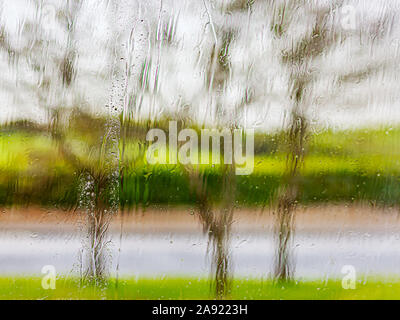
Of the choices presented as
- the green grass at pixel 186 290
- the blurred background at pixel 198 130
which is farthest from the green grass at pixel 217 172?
the green grass at pixel 186 290

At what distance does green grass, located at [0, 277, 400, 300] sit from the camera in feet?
3.77

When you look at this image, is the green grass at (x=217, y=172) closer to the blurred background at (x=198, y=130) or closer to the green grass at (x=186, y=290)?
the blurred background at (x=198, y=130)

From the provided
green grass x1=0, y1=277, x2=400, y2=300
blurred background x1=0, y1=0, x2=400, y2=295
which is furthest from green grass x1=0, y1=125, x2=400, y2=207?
green grass x1=0, y1=277, x2=400, y2=300

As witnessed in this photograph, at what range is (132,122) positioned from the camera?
1187 mm

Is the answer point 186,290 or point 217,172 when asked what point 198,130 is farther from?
point 186,290

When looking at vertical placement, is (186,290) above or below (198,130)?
below

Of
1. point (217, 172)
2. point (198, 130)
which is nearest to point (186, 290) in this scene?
point (217, 172)

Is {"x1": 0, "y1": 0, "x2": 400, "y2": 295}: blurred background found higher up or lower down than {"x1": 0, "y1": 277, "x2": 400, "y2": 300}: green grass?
higher up

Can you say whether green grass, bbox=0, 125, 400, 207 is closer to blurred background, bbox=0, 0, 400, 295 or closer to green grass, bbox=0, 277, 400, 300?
blurred background, bbox=0, 0, 400, 295

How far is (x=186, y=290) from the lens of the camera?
1.17 m
